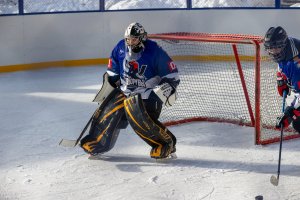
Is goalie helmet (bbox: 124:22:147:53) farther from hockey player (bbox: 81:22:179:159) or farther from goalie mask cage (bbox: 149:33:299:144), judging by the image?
goalie mask cage (bbox: 149:33:299:144)

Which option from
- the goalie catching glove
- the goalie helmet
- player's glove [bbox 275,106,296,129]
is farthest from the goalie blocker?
player's glove [bbox 275,106,296,129]

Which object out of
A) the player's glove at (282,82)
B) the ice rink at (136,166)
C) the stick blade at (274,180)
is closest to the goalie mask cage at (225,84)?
the ice rink at (136,166)

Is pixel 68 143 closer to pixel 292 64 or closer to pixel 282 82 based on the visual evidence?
pixel 282 82

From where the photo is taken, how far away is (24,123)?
17.2 ft

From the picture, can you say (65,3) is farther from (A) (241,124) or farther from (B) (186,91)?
(A) (241,124)

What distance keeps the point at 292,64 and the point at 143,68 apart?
34.9 inches

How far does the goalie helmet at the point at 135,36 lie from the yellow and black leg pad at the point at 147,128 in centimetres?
30

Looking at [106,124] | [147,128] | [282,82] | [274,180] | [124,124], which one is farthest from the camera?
[124,124]

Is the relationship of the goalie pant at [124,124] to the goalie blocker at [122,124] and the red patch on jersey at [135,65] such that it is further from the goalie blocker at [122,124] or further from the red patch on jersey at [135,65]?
the red patch on jersey at [135,65]

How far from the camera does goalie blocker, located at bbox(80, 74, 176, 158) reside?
3.94 meters

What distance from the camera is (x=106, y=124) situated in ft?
13.3

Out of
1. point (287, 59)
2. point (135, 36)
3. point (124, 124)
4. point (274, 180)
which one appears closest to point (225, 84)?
point (124, 124)

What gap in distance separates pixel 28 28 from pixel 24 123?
284 cm

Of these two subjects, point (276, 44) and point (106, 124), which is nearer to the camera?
point (276, 44)
